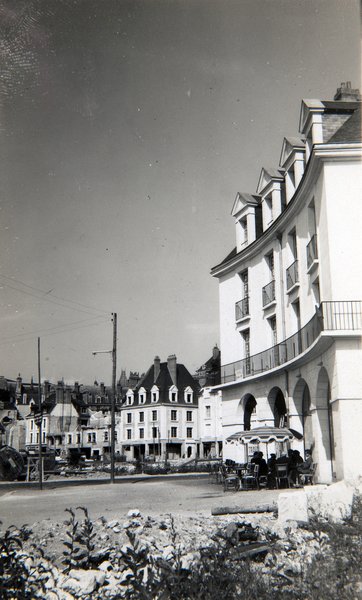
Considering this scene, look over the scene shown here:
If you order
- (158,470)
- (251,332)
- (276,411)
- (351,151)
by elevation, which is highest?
(351,151)

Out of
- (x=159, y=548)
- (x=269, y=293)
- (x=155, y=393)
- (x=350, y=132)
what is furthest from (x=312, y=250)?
(x=155, y=393)

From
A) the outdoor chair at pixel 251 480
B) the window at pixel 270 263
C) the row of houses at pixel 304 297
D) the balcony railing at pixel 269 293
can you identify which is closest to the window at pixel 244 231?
the row of houses at pixel 304 297

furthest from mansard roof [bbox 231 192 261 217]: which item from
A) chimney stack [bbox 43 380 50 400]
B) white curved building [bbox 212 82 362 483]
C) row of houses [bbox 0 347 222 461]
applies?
chimney stack [bbox 43 380 50 400]

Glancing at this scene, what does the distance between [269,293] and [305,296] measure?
14.3ft

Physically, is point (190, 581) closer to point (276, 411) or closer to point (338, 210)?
point (338, 210)

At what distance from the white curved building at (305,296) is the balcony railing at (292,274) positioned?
0.04 meters

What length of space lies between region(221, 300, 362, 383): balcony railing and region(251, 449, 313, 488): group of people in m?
→ 3.46

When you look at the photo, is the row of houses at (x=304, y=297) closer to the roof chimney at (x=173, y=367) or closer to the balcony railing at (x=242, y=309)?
the balcony railing at (x=242, y=309)

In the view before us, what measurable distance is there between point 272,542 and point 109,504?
895cm

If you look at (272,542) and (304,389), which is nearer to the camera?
(272,542)

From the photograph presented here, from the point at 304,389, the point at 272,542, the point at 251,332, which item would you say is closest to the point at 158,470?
the point at 251,332

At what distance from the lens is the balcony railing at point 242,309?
27000mm

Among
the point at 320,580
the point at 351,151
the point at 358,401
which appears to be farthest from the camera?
the point at 351,151

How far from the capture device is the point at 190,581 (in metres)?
5.47
